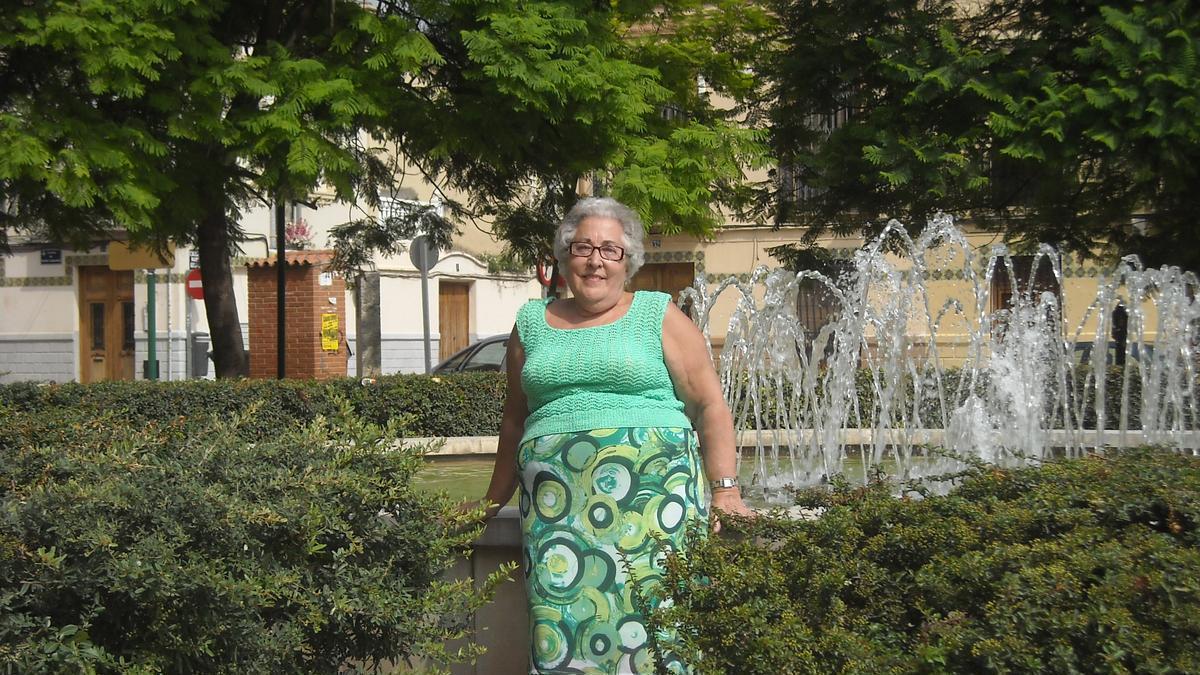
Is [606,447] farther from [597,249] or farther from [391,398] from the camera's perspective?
[391,398]

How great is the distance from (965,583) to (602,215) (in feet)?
4.30

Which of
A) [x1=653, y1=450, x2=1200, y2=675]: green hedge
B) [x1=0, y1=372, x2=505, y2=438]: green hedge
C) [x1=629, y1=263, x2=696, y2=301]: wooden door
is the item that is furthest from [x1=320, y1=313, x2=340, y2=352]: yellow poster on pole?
[x1=653, y1=450, x2=1200, y2=675]: green hedge

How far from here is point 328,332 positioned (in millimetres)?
24250

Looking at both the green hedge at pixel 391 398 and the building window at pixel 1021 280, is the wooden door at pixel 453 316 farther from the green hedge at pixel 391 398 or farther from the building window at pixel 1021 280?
the green hedge at pixel 391 398

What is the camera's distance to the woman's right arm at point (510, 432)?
3402mm

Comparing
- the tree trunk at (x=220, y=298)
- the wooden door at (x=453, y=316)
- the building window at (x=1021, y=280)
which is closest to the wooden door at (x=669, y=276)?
the wooden door at (x=453, y=316)

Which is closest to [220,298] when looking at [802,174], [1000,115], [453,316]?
[802,174]

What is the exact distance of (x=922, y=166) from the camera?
447 inches

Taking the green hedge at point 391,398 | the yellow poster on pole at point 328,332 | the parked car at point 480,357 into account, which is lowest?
the green hedge at point 391,398

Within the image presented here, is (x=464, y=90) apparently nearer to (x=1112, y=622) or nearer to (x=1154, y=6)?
(x=1154, y=6)

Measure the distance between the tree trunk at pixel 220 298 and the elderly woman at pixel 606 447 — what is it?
957 centimetres

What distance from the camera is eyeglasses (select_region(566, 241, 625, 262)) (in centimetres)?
326

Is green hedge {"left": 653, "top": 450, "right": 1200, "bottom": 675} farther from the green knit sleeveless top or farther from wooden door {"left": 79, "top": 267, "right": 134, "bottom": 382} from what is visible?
wooden door {"left": 79, "top": 267, "right": 134, "bottom": 382}

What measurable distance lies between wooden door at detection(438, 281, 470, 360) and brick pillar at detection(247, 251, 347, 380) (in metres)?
4.05
